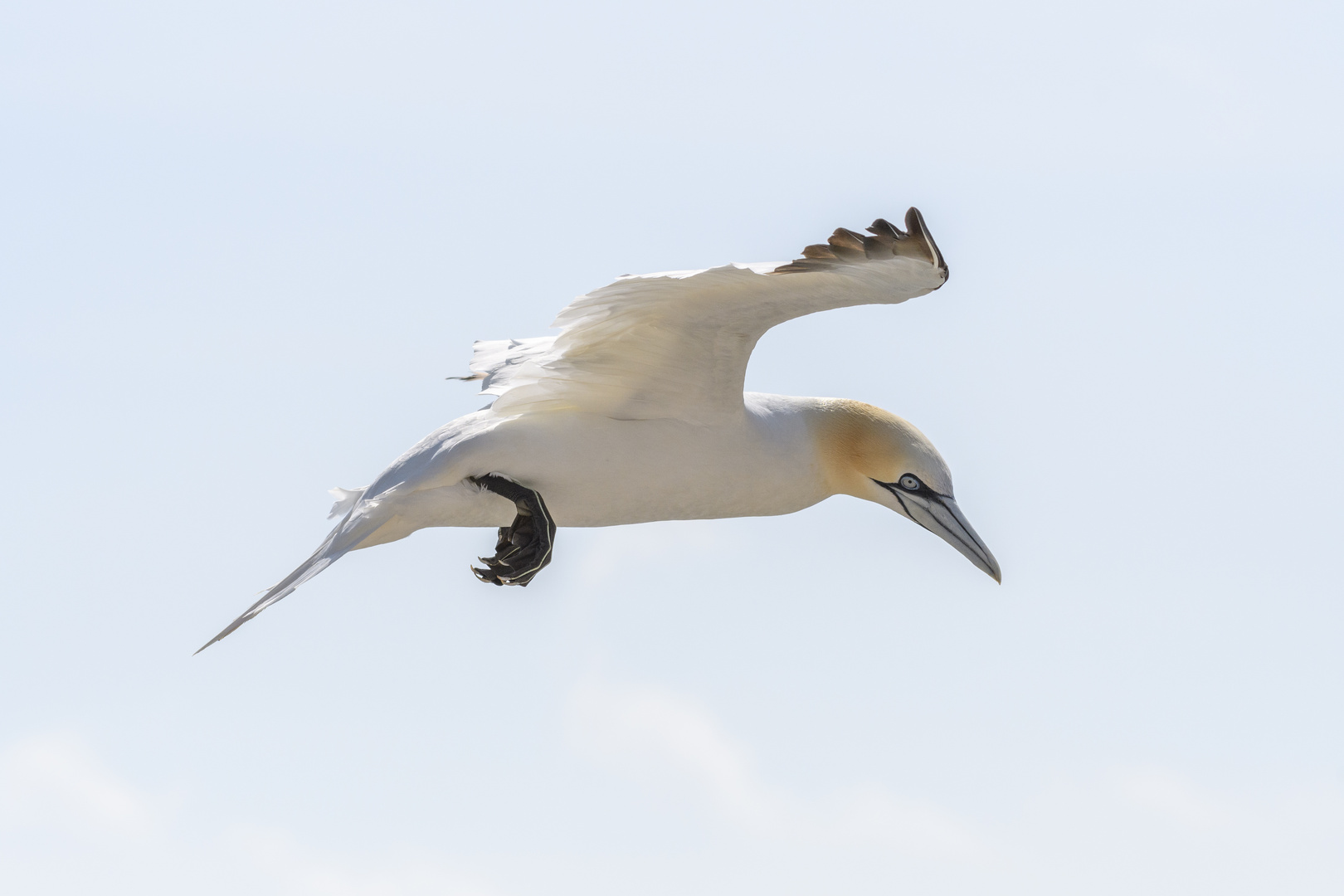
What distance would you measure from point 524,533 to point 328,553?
93 cm

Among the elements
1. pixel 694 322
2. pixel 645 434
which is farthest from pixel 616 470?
pixel 694 322

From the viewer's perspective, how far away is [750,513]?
802cm

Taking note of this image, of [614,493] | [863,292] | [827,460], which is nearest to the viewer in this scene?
[863,292]

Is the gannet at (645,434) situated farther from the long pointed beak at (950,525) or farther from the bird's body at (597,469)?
the long pointed beak at (950,525)

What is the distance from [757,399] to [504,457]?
54.6 inches

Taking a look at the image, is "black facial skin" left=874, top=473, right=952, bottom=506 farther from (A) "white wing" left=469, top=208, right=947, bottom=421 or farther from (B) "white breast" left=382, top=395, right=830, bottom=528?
(A) "white wing" left=469, top=208, right=947, bottom=421

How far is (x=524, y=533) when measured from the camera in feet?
24.9

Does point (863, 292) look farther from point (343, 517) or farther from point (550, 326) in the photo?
point (343, 517)

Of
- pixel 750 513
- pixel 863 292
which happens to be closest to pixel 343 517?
pixel 750 513

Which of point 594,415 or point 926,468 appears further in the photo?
point 926,468

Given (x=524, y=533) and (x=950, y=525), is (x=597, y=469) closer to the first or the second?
(x=524, y=533)

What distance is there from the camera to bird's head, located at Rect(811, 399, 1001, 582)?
8.16 metres

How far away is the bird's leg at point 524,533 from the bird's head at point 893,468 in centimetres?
151

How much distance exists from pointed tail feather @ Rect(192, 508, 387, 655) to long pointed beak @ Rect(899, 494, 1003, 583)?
2.75 meters
